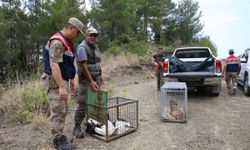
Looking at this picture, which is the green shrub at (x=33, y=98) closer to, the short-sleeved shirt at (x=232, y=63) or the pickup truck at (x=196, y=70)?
the pickup truck at (x=196, y=70)

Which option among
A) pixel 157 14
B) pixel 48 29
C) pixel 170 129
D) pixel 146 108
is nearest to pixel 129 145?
pixel 170 129

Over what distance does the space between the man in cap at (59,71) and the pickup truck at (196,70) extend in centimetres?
443

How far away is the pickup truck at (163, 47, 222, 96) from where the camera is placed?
7.96m

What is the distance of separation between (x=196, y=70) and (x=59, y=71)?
214 inches

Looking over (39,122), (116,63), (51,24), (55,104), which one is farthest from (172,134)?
(51,24)

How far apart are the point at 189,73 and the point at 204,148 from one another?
387 cm

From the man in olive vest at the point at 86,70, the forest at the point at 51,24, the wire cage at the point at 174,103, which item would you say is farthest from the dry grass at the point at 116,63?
the man in olive vest at the point at 86,70

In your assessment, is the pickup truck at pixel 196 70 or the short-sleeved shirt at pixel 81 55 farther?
the pickup truck at pixel 196 70

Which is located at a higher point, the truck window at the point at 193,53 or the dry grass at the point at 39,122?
the truck window at the point at 193,53

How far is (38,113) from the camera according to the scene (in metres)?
5.94

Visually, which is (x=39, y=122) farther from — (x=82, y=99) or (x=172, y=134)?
(x=172, y=134)

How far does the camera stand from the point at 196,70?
8445 mm

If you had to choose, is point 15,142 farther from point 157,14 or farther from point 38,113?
point 157,14

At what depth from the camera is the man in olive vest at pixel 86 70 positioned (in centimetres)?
474
